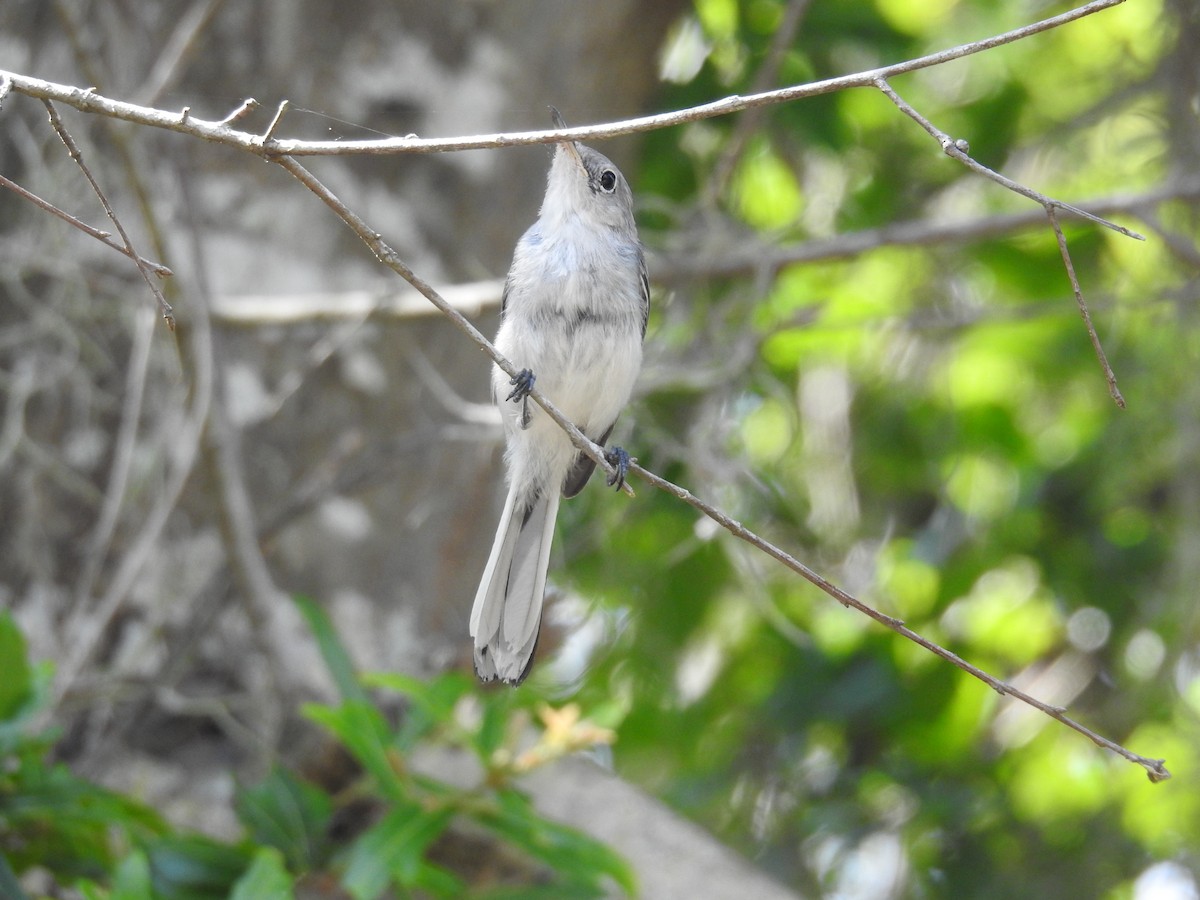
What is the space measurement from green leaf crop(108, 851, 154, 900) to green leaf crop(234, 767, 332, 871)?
1.50 ft

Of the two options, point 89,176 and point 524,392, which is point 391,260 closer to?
point 89,176

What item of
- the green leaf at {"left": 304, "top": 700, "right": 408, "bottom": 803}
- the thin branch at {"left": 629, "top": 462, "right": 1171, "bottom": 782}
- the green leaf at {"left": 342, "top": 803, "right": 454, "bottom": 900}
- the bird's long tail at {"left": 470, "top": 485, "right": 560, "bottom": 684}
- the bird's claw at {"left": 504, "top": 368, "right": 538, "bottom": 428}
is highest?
the bird's claw at {"left": 504, "top": 368, "right": 538, "bottom": 428}

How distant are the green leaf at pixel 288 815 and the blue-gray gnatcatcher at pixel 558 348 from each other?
717mm

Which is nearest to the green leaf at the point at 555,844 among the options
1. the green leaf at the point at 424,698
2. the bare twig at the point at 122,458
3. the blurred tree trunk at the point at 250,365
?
the green leaf at the point at 424,698

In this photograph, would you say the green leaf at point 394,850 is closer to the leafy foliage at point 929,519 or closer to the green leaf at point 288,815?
the green leaf at point 288,815

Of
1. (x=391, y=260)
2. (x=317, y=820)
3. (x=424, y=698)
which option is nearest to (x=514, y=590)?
(x=424, y=698)

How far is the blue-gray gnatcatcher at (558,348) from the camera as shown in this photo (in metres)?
3.11

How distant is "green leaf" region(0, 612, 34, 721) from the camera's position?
2.88 meters

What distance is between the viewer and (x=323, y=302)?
3.63 m

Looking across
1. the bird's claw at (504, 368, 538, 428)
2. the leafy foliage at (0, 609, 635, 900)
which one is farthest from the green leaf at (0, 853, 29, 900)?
the bird's claw at (504, 368, 538, 428)

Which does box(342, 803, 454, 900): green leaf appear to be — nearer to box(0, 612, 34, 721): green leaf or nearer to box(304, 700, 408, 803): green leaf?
box(304, 700, 408, 803): green leaf

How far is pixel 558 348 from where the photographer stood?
3238 millimetres

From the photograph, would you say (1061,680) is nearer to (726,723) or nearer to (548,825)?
(726,723)

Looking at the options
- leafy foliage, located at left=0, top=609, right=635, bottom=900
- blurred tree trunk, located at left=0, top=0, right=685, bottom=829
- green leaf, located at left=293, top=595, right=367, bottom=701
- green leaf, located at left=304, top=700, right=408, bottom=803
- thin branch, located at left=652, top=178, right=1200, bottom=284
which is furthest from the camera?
thin branch, located at left=652, top=178, right=1200, bottom=284
